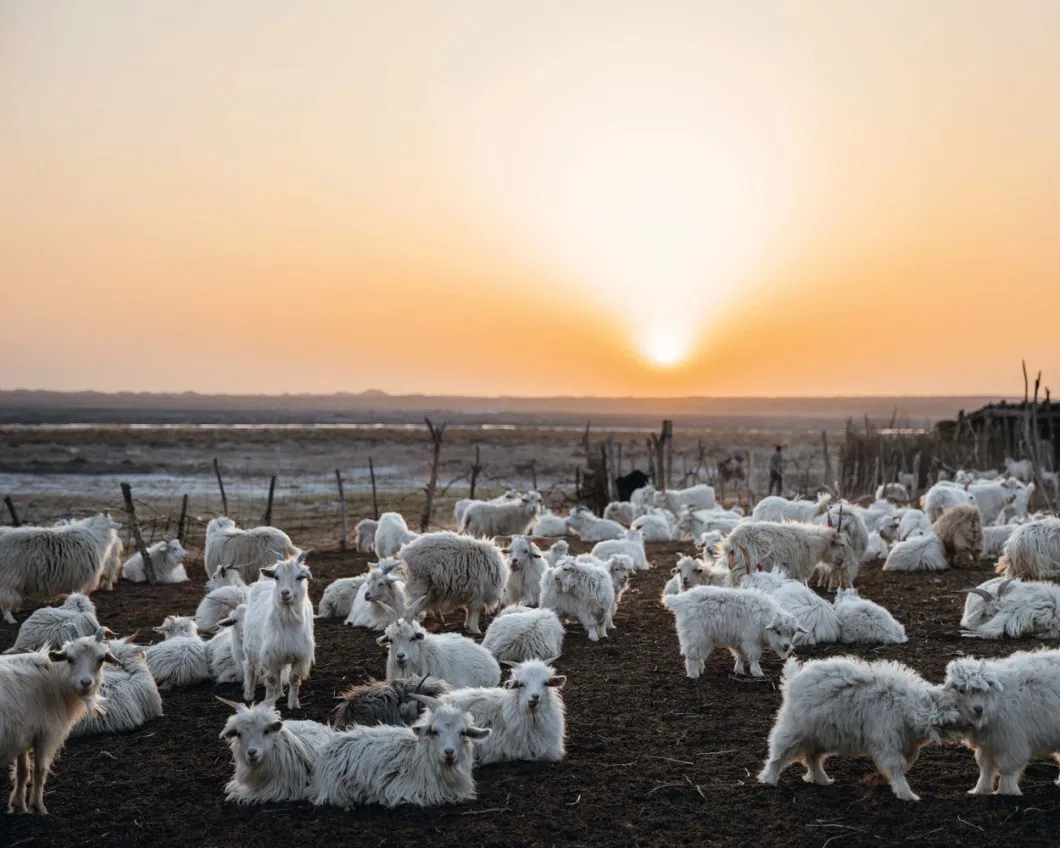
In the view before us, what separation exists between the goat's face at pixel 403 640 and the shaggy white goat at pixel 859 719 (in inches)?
131

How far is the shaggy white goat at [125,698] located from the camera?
792cm

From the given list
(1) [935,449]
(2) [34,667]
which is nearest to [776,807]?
(2) [34,667]

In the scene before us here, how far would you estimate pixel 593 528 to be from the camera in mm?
19672

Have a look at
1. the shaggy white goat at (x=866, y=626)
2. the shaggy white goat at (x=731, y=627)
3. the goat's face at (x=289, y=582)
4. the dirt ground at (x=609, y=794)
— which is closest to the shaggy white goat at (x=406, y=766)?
the dirt ground at (x=609, y=794)

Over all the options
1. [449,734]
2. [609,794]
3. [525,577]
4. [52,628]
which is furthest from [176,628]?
[609,794]

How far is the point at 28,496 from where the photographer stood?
92.3 feet

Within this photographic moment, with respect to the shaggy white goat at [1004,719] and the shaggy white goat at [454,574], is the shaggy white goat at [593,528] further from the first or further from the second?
the shaggy white goat at [1004,719]

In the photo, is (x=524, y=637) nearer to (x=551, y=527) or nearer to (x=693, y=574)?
(x=693, y=574)

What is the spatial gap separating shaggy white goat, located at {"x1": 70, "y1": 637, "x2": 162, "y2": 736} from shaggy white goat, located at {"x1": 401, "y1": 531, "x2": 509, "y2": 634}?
365 centimetres

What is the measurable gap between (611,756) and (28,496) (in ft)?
86.2

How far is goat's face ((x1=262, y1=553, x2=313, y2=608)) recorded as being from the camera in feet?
27.3

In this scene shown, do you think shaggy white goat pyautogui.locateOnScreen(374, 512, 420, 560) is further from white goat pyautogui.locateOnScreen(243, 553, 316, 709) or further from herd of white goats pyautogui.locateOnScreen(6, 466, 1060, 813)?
white goat pyautogui.locateOnScreen(243, 553, 316, 709)

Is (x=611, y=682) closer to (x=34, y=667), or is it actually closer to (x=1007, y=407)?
(x=34, y=667)

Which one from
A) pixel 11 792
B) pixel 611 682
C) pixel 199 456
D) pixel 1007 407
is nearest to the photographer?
pixel 11 792
